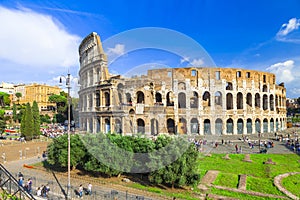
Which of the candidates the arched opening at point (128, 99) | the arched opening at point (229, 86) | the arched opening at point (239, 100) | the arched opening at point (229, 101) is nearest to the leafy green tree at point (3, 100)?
the arched opening at point (128, 99)

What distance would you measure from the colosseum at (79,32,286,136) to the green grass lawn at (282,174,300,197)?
52.2ft

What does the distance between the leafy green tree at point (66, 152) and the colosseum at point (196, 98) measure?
1175 centimetres

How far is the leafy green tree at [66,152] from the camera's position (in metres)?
17.0

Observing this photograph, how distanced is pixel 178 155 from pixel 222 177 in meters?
5.56

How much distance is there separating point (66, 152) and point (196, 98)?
87.9 feet

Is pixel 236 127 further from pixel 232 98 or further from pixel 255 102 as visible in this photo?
pixel 255 102

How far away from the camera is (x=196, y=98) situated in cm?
3938

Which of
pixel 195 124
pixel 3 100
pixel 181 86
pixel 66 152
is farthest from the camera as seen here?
pixel 3 100

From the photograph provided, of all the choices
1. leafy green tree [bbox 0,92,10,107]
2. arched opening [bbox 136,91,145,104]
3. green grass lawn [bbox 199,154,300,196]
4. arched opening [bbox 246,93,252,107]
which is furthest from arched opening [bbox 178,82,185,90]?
leafy green tree [bbox 0,92,10,107]

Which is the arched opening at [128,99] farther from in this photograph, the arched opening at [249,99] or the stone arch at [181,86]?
the arched opening at [249,99]

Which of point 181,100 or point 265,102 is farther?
point 265,102

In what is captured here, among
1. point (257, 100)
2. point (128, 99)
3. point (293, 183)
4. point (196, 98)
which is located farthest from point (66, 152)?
point (257, 100)

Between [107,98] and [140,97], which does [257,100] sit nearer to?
[140,97]

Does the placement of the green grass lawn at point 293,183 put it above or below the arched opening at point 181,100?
below
